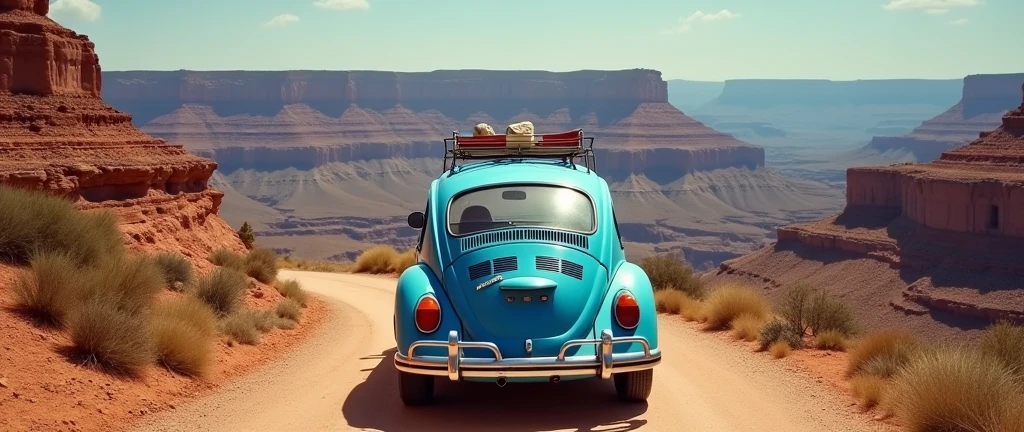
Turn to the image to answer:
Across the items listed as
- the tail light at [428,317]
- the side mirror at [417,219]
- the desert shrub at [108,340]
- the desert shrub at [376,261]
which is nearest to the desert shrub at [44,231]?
the desert shrub at [108,340]

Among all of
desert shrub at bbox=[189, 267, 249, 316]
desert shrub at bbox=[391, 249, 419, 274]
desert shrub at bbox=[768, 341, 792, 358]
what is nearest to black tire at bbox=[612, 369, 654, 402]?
desert shrub at bbox=[768, 341, 792, 358]

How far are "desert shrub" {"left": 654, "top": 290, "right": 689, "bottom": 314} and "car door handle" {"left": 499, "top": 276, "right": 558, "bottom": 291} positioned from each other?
8.00 m

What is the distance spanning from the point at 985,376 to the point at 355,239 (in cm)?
10773

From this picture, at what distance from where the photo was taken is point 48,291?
1001cm

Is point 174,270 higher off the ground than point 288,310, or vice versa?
point 174,270

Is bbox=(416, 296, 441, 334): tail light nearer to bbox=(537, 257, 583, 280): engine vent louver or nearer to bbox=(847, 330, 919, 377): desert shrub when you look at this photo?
bbox=(537, 257, 583, 280): engine vent louver

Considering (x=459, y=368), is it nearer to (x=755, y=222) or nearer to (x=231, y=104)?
(x=755, y=222)

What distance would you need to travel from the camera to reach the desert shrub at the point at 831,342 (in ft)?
40.6

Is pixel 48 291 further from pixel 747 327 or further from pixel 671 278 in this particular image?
pixel 671 278

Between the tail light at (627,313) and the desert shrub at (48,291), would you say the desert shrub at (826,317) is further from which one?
the desert shrub at (48,291)

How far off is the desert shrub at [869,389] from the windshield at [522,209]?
2.82m

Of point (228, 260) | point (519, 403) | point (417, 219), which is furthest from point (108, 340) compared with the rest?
point (228, 260)

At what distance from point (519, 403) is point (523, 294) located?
53.4 inches

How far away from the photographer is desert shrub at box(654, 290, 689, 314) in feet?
54.1
